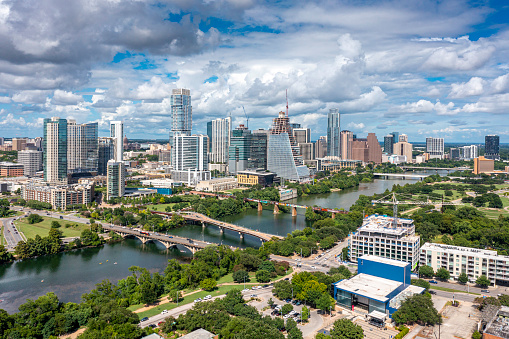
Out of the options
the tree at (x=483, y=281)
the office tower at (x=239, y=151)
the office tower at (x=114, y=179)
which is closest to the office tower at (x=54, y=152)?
the office tower at (x=114, y=179)

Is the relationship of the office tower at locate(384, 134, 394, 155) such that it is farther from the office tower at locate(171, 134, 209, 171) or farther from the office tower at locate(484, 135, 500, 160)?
the office tower at locate(171, 134, 209, 171)

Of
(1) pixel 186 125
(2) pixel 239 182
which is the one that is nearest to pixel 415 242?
(2) pixel 239 182

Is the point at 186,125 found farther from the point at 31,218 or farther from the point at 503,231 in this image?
the point at 503,231

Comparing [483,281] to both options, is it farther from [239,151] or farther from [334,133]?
[334,133]

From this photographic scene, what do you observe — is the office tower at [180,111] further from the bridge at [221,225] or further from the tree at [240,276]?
the tree at [240,276]

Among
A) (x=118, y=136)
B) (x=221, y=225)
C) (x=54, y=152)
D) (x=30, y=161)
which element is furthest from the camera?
(x=118, y=136)

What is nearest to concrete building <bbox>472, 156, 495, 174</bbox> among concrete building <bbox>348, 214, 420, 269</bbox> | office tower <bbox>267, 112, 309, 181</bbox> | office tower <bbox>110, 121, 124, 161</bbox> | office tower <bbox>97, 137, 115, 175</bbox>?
office tower <bbox>267, 112, 309, 181</bbox>

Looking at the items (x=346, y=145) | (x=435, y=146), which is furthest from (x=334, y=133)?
(x=435, y=146)
